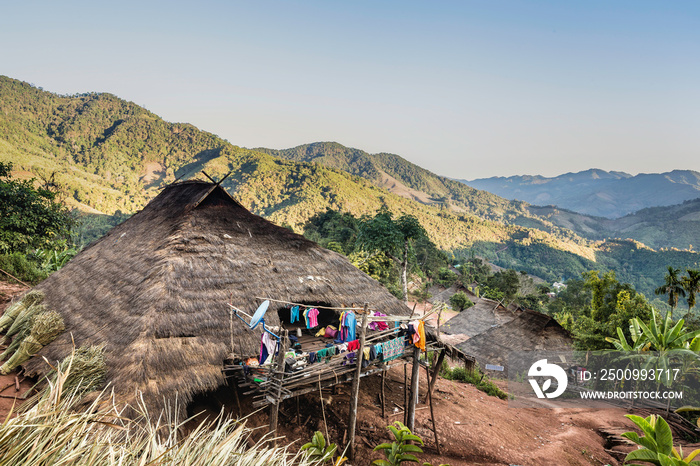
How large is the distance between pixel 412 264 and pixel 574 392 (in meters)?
24.8

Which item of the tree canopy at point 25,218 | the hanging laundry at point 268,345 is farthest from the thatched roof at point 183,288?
the tree canopy at point 25,218

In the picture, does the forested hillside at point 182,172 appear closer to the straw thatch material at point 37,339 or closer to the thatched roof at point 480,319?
the thatched roof at point 480,319

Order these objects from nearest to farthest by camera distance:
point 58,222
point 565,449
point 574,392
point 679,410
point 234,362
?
point 234,362, point 565,449, point 679,410, point 574,392, point 58,222

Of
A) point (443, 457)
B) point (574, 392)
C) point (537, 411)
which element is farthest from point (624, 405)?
point (443, 457)

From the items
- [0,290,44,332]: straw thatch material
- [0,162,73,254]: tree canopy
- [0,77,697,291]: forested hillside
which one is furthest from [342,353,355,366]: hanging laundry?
[0,77,697,291]: forested hillside

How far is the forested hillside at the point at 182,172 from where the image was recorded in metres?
77.6

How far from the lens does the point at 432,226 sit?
301ft

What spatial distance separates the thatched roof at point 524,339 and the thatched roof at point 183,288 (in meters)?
7.34

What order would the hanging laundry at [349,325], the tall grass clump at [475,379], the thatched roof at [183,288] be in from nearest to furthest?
the thatched roof at [183,288], the hanging laundry at [349,325], the tall grass clump at [475,379]

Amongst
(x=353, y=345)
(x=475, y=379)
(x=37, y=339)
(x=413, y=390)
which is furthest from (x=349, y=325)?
(x=475, y=379)

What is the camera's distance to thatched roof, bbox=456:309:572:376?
47.7 feet

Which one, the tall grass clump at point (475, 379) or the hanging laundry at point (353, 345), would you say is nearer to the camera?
the hanging laundry at point (353, 345)

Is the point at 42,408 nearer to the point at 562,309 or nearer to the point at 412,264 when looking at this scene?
the point at 412,264

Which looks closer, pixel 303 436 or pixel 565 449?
pixel 303 436
